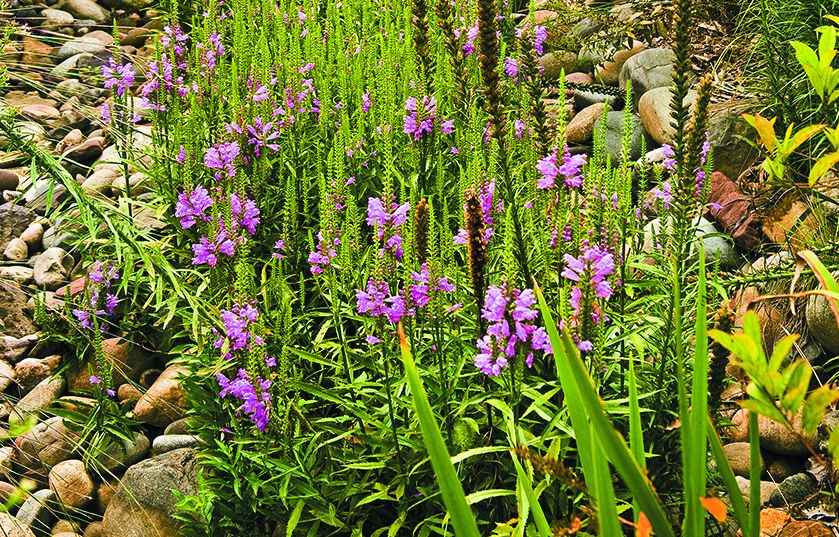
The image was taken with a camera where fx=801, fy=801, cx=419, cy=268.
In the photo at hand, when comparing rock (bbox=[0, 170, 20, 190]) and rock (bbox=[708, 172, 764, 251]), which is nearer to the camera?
rock (bbox=[708, 172, 764, 251])

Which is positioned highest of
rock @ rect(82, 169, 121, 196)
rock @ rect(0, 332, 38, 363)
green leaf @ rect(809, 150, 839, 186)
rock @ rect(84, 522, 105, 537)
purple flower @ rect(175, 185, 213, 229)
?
green leaf @ rect(809, 150, 839, 186)

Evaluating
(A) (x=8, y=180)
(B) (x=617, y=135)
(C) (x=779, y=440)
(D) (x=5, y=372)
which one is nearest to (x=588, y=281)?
(C) (x=779, y=440)

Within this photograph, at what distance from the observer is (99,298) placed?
3.85m

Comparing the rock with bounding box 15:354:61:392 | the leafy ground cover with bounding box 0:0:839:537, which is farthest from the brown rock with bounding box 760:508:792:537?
the rock with bounding box 15:354:61:392

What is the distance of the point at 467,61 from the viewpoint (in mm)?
4750

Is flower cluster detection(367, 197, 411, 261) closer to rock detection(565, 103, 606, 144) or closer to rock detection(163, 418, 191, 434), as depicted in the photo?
rock detection(163, 418, 191, 434)

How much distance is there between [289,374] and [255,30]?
367cm

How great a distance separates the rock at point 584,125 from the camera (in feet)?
15.4

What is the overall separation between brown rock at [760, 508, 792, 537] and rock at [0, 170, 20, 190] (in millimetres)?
4561

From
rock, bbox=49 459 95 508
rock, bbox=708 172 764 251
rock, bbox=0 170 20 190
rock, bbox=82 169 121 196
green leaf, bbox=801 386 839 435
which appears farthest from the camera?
rock, bbox=0 170 20 190

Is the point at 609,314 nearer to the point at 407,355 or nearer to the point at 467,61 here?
the point at 407,355

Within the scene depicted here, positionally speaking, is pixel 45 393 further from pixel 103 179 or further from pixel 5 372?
pixel 103 179

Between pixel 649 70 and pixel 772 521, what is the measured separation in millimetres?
3155

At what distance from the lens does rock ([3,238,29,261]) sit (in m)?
4.52
